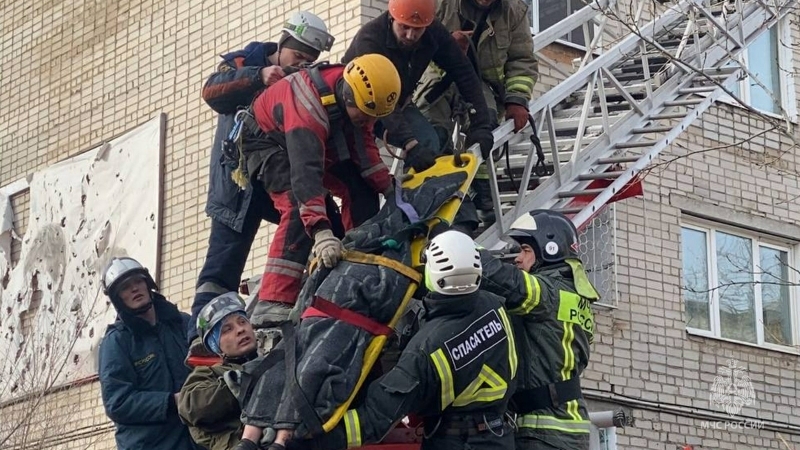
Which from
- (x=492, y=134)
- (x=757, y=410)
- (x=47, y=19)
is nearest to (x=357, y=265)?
(x=492, y=134)

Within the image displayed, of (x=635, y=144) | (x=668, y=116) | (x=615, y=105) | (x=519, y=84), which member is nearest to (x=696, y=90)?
(x=668, y=116)

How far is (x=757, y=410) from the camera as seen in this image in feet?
41.7

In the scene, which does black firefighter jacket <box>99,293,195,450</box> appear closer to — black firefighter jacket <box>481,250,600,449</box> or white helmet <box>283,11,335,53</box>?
white helmet <box>283,11,335,53</box>

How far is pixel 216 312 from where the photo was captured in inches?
261

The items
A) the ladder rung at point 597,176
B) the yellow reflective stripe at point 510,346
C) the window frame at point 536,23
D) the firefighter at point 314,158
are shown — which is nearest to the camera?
the yellow reflective stripe at point 510,346

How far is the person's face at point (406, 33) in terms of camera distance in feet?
24.3

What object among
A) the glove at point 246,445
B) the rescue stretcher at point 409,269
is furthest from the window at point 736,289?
the glove at point 246,445

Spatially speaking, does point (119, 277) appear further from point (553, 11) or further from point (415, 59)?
point (553, 11)

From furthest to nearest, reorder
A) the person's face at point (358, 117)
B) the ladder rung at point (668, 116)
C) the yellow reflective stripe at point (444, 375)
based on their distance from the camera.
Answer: the ladder rung at point (668, 116) → the person's face at point (358, 117) → the yellow reflective stripe at point (444, 375)

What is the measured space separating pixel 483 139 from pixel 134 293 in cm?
210

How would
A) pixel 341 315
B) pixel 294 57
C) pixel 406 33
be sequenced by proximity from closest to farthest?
pixel 341 315
pixel 406 33
pixel 294 57

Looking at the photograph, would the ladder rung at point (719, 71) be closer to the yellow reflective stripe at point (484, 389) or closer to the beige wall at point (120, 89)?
the beige wall at point (120, 89)

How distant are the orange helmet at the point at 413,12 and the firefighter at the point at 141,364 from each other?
1.89 meters

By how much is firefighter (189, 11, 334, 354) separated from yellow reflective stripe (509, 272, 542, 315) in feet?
5.56
